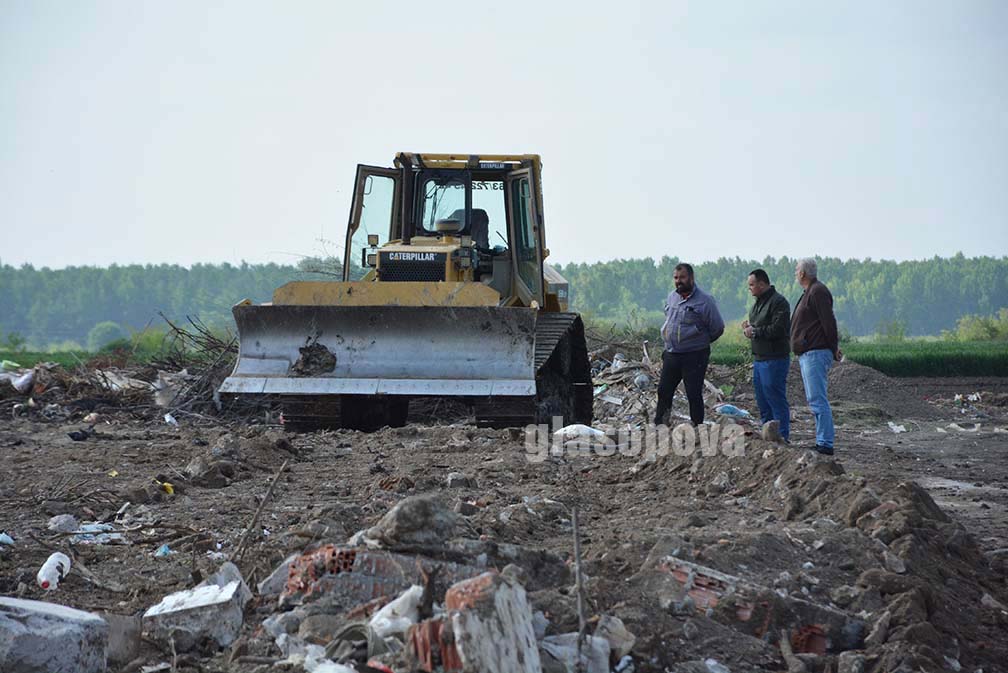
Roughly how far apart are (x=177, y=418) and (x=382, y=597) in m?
10.3

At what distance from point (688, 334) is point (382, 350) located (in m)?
2.79

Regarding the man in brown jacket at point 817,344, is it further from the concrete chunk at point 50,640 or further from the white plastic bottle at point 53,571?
the concrete chunk at point 50,640

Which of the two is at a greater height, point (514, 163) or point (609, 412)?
point (514, 163)

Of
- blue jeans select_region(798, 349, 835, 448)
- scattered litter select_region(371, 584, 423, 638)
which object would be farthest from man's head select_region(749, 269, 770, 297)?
scattered litter select_region(371, 584, 423, 638)

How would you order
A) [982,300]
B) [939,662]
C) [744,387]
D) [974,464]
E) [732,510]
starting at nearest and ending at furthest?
[939,662] < [732,510] < [974,464] < [744,387] < [982,300]

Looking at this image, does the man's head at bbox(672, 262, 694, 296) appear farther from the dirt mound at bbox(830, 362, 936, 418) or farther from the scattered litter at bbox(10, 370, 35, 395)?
the scattered litter at bbox(10, 370, 35, 395)

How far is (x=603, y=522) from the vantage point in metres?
6.43

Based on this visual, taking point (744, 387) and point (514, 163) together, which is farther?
point (744, 387)

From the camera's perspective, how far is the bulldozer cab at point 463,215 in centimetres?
1193

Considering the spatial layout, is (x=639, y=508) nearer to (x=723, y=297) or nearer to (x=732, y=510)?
(x=732, y=510)

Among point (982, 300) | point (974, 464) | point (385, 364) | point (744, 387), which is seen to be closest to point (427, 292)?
point (385, 364)

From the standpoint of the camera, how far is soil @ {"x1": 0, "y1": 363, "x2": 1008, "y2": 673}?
4.45 metres

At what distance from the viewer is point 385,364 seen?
10555 mm

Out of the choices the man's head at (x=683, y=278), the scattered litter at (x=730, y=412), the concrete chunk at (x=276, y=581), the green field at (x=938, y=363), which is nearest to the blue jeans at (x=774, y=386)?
the man's head at (x=683, y=278)
